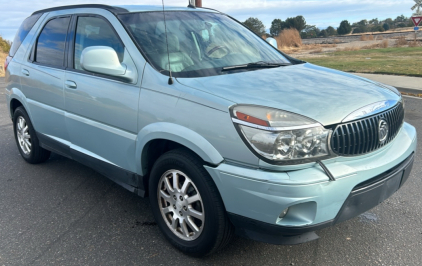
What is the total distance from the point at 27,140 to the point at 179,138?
10.3 ft

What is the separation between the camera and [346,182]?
2.44 metres

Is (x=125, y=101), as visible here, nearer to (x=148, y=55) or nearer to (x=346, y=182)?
(x=148, y=55)

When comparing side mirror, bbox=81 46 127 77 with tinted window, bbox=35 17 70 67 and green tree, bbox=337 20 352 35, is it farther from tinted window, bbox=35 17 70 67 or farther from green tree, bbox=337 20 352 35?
green tree, bbox=337 20 352 35

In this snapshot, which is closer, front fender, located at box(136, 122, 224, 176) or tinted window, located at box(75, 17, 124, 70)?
front fender, located at box(136, 122, 224, 176)

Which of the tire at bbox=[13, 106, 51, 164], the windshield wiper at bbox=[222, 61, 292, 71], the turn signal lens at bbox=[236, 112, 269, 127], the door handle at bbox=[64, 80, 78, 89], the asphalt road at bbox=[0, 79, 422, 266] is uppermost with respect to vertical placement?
the windshield wiper at bbox=[222, 61, 292, 71]

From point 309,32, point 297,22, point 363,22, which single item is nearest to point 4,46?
point 297,22

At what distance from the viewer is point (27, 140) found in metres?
5.07

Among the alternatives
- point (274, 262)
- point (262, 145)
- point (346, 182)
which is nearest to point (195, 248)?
point (274, 262)

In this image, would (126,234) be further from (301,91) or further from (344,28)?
(344,28)

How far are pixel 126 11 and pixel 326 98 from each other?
1977mm

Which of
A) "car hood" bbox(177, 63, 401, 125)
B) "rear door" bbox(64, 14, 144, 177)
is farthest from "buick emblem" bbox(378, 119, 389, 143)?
"rear door" bbox(64, 14, 144, 177)

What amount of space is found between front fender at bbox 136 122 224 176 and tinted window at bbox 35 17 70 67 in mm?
1591

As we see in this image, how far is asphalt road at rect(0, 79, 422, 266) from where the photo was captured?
9.64ft

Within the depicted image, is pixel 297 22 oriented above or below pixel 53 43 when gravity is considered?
above
